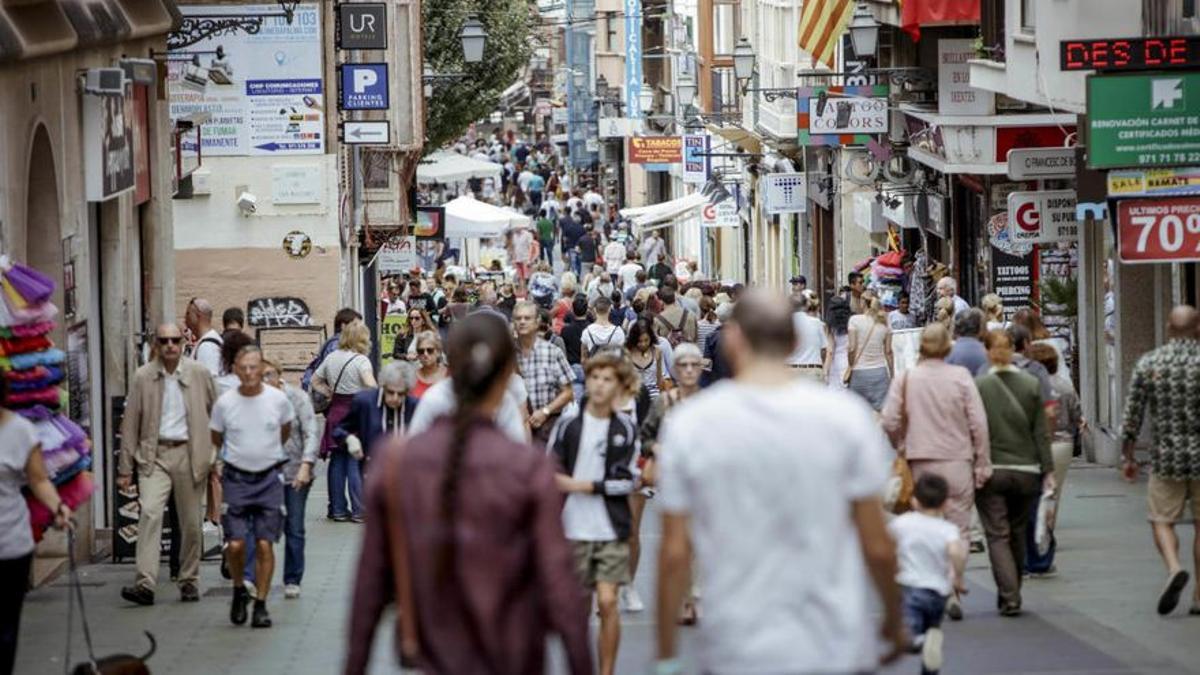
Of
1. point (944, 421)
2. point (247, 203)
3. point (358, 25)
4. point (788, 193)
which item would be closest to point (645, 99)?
point (788, 193)

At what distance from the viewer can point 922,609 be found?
11289 mm

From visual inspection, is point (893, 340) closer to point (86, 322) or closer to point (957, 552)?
point (86, 322)

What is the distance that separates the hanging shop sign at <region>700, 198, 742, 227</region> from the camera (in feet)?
176

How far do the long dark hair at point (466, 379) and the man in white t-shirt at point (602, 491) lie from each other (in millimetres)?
4689

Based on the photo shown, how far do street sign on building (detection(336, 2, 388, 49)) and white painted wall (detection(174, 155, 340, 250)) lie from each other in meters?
1.86

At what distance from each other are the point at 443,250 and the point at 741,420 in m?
56.7

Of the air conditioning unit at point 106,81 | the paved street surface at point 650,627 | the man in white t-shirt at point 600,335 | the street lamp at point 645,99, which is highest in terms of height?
the street lamp at point 645,99

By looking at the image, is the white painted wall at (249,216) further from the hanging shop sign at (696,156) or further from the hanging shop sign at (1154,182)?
the hanging shop sign at (696,156)

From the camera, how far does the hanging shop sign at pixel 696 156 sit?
52844 mm

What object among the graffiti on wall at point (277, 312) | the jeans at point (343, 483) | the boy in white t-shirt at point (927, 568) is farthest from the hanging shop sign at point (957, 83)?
the boy in white t-shirt at point (927, 568)

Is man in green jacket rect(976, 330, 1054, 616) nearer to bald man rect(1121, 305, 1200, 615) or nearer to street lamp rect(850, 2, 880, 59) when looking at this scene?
bald man rect(1121, 305, 1200, 615)

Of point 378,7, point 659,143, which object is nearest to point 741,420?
point 378,7

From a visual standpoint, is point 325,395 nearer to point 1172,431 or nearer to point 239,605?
point 239,605

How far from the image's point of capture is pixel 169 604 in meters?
16.0
